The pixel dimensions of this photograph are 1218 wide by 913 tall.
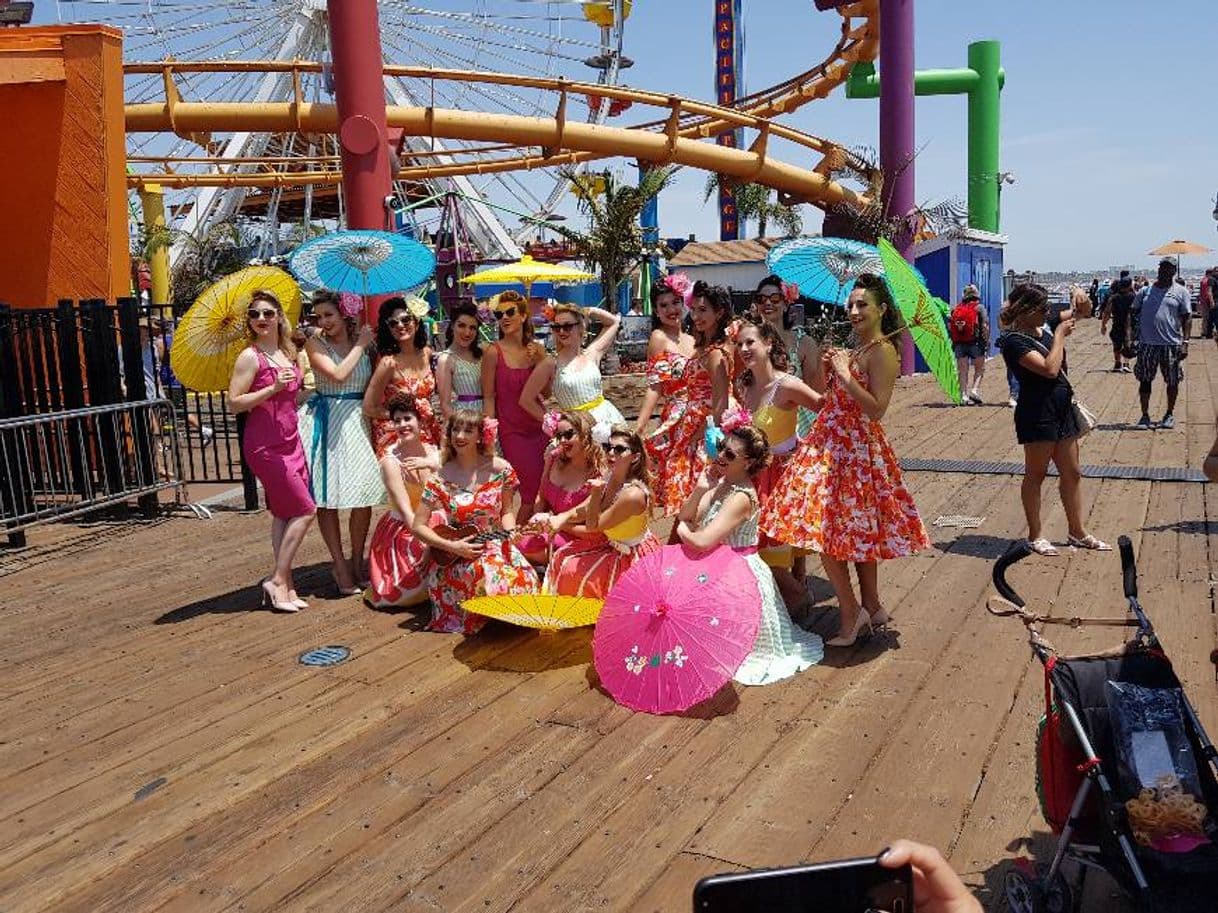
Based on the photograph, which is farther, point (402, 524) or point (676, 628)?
point (402, 524)

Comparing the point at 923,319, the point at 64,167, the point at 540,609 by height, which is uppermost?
the point at 64,167

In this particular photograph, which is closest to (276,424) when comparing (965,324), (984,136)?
(965,324)

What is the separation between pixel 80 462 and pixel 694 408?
5.01 meters

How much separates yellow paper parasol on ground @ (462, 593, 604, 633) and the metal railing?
4.21m

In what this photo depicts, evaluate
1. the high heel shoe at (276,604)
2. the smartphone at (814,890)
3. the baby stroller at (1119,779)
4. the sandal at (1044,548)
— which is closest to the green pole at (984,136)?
the sandal at (1044,548)

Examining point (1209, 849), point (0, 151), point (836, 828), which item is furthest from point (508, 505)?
point (0, 151)

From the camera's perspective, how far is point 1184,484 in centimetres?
765

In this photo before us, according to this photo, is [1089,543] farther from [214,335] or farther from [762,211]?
[762,211]

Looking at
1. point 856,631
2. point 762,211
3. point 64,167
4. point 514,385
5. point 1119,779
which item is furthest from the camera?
point 762,211

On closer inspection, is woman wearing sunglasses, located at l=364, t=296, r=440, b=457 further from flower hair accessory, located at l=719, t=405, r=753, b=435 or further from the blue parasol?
the blue parasol

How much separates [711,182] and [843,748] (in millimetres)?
22083

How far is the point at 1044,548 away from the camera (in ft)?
18.7

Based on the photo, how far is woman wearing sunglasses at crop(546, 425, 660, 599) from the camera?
4492 mm

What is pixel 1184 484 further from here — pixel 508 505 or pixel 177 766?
pixel 177 766
